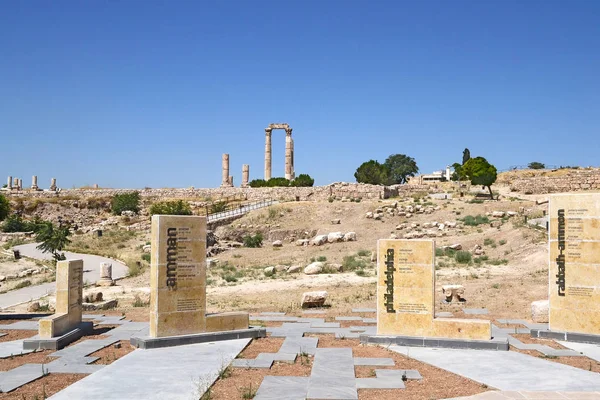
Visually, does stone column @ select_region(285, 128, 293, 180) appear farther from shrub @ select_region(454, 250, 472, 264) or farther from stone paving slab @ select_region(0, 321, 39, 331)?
→ stone paving slab @ select_region(0, 321, 39, 331)

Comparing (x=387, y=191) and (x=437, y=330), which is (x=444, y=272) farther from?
(x=387, y=191)

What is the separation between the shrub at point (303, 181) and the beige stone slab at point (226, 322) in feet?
147

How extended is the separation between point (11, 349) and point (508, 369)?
328 inches

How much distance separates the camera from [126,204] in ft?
173

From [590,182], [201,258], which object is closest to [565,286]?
[201,258]

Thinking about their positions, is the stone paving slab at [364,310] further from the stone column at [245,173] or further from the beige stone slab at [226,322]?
the stone column at [245,173]

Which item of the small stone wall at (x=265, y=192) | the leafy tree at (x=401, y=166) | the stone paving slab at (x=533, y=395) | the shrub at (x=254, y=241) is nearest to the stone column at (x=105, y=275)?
the shrub at (x=254, y=241)

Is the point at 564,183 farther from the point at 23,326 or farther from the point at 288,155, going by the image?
the point at 23,326

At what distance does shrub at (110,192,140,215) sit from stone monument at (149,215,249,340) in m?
43.5

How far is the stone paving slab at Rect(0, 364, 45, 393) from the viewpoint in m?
7.23

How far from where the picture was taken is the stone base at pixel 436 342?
30.8ft

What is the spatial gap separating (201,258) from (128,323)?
316 centimetres

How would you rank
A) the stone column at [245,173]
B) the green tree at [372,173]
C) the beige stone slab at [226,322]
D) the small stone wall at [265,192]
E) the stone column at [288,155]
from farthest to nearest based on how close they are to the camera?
1. the green tree at [372,173]
2. the stone column at [245,173]
3. the stone column at [288,155]
4. the small stone wall at [265,192]
5. the beige stone slab at [226,322]

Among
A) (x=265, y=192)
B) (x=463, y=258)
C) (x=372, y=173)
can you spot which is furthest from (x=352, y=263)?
(x=372, y=173)
